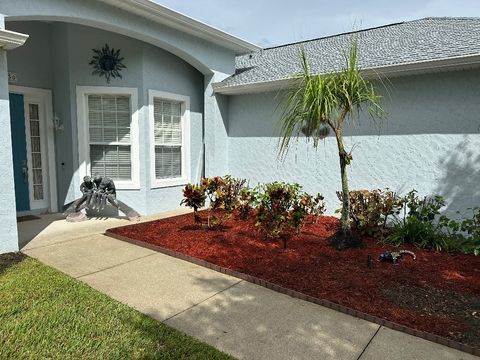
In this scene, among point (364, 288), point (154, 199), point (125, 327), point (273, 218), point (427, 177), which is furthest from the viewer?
point (154, 199)

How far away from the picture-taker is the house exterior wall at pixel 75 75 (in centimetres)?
767

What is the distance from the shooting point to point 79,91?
7727 millimetres

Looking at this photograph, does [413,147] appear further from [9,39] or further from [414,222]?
[9,39]

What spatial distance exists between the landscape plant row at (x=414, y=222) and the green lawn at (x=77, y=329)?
4.13 meters

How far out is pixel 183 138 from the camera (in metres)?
8.94

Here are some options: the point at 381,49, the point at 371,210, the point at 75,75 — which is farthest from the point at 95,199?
the point at 381,49

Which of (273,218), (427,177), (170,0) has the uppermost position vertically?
(170,0)

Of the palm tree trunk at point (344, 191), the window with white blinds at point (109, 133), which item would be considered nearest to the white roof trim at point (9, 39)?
the window with white blinds at point (109, 133)

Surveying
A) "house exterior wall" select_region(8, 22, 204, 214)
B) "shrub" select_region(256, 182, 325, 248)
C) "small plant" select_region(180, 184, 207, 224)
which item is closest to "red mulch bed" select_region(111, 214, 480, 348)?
"shrub" select_region(256, 182, 325, 248)

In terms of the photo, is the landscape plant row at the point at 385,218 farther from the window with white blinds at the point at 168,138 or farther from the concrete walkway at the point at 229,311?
the window with white blinds at the point at 168,138

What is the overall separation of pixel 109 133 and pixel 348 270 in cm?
624

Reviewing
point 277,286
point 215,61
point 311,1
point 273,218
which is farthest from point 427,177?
point 311,1

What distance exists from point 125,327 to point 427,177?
5768 mm

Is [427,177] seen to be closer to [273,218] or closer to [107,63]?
[273,218]
